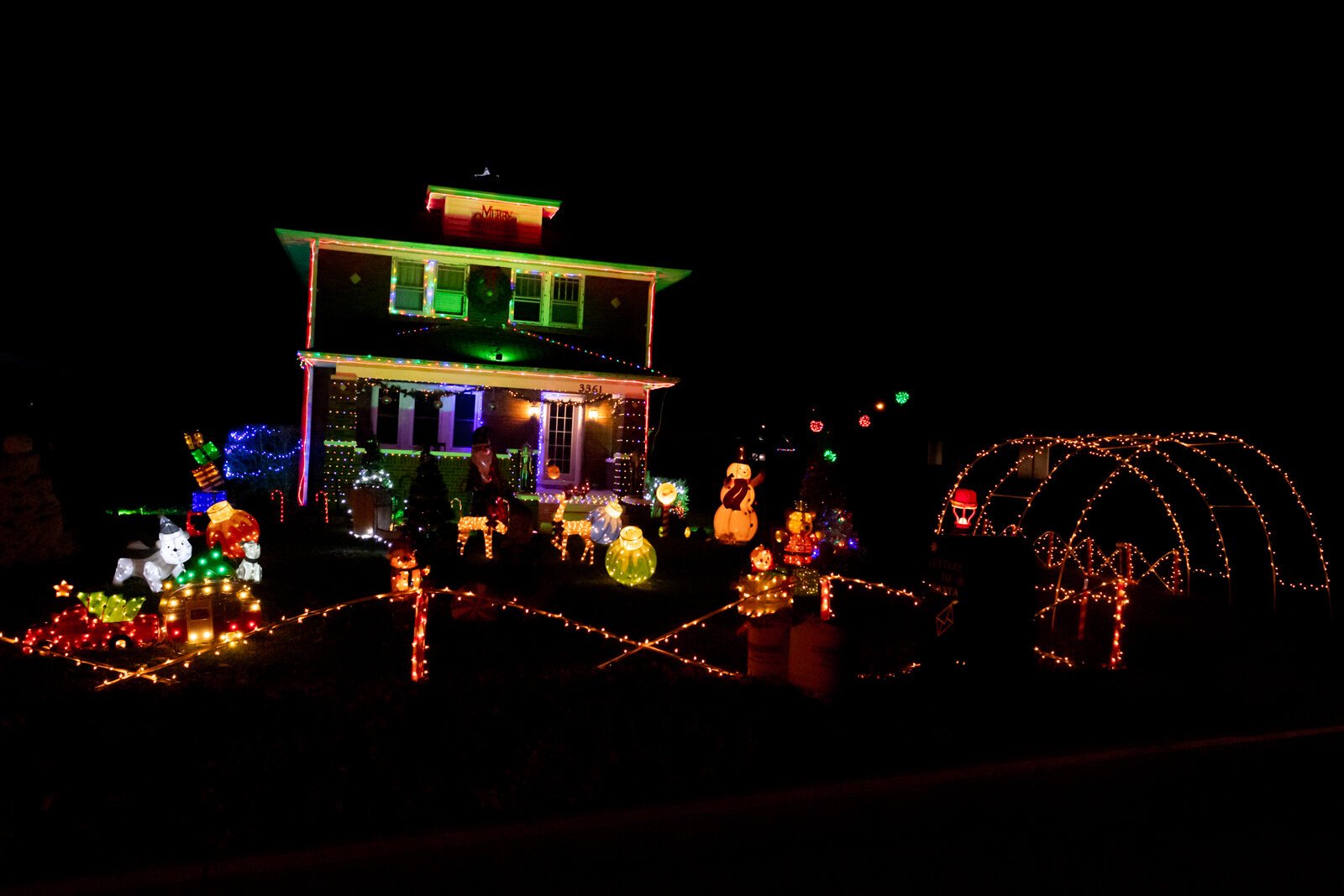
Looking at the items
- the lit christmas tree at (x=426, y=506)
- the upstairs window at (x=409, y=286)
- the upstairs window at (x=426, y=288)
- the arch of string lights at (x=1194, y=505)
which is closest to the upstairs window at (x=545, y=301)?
the upstairs window at (x=426, y=288)

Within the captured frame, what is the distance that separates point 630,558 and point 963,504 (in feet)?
13.6

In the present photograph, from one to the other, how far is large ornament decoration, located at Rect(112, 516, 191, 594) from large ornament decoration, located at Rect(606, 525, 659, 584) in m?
4.95

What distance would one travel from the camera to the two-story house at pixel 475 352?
1952 cm

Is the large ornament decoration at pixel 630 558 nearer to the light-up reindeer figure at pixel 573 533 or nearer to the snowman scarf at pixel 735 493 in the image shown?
the light-up reindeer figure at pixel 573 533

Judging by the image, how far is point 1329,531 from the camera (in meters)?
19.4

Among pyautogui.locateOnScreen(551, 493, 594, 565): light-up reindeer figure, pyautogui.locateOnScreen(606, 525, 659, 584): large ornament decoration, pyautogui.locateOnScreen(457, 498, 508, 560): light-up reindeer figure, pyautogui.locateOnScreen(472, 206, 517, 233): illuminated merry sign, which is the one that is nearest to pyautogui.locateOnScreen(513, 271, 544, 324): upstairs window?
pyautogui.locateOnScreen(472, 206, 517, 233): illuminated merry sign

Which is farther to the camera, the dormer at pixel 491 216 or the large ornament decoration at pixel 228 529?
the dormer at pixel 491 216

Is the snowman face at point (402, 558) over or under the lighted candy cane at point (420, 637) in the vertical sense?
over

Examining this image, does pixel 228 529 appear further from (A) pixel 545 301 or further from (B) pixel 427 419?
(A) pixel 545 301

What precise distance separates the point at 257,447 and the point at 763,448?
13.4m

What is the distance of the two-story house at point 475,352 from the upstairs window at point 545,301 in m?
0.03

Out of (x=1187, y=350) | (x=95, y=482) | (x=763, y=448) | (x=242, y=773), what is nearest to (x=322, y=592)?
(x=242, y=773)

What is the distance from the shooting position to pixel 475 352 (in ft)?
65.2

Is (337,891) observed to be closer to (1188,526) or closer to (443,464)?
(443,464)
